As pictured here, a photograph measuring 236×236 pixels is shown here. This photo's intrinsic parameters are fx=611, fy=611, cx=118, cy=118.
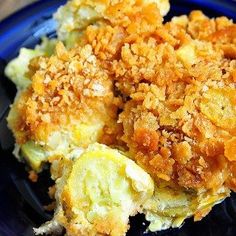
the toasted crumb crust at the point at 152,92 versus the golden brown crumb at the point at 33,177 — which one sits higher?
the toasted crumb crust at the point at 152,92

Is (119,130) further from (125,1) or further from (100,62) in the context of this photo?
(125,1)

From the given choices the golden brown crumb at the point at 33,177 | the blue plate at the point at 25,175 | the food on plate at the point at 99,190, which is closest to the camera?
the food on plate at the point at 99,190

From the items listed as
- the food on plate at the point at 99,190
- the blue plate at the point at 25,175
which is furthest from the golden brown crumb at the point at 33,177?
the food on plate at the point at 99,190

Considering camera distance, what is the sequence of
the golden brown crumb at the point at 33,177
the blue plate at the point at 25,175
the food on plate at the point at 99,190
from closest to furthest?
the food on plate at the point at 99,190, the blue plate at the point at 25,175, the golden brown crumb at the point at 33,177

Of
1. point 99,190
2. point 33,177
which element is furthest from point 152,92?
point 33,177

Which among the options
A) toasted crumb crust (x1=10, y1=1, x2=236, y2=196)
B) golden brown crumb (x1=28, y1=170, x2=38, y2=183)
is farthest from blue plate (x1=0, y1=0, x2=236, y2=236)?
toasted crumb crust (x1=10, y1=1, x2=236, y2=196)

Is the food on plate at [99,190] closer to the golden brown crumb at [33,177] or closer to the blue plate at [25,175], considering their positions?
the blue plate at [25,175]

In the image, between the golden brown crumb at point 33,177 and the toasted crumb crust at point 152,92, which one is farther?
the golden brown crumb at point 33,177
